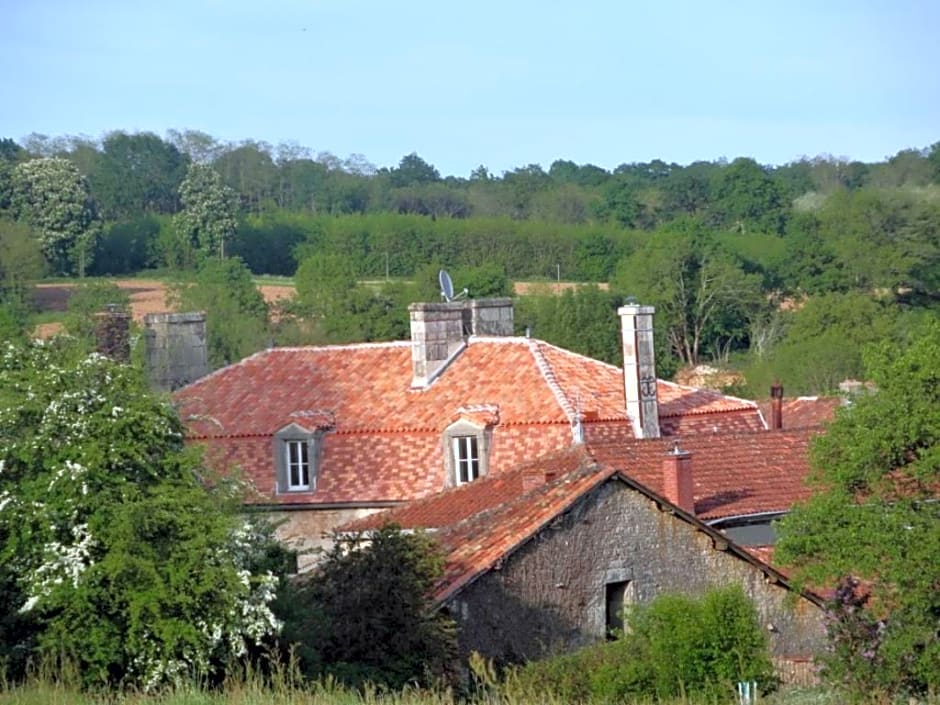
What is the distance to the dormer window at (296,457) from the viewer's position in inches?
1555

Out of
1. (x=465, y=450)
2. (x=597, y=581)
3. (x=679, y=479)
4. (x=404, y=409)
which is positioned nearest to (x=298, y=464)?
(x=404, y=409)

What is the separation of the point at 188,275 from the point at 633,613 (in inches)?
3064

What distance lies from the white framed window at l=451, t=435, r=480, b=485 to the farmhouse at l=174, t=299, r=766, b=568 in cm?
2

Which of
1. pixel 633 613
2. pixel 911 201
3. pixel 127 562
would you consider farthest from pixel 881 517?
pixel 911 201

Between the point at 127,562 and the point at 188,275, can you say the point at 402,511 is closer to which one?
the point at 127,562

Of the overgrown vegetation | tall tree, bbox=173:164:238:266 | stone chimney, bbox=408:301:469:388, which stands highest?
tall tree, bbox=173:164:238:266

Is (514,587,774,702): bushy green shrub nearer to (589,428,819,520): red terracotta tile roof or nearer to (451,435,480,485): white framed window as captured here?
(589,428,819,520): red terracotta tile roof

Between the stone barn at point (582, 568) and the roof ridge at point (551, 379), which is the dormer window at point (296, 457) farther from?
the stone barn at point (582, 568)

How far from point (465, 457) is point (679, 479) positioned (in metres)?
7.25

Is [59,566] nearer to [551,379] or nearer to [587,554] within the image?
[587,554]

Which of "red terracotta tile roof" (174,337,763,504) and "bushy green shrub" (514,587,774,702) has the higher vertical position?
"red terracotta tile roof" (174,337,763,504)

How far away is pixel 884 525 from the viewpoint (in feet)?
85.5

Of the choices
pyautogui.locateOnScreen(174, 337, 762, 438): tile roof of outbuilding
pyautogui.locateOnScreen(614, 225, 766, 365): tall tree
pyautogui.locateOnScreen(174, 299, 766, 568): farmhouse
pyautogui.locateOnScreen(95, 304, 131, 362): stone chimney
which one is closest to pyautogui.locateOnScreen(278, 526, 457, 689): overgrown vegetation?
pyautogui.locateOnScreen(174, 299, 766, 568): farmhouse

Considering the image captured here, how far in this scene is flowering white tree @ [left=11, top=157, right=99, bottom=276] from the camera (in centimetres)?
11162
